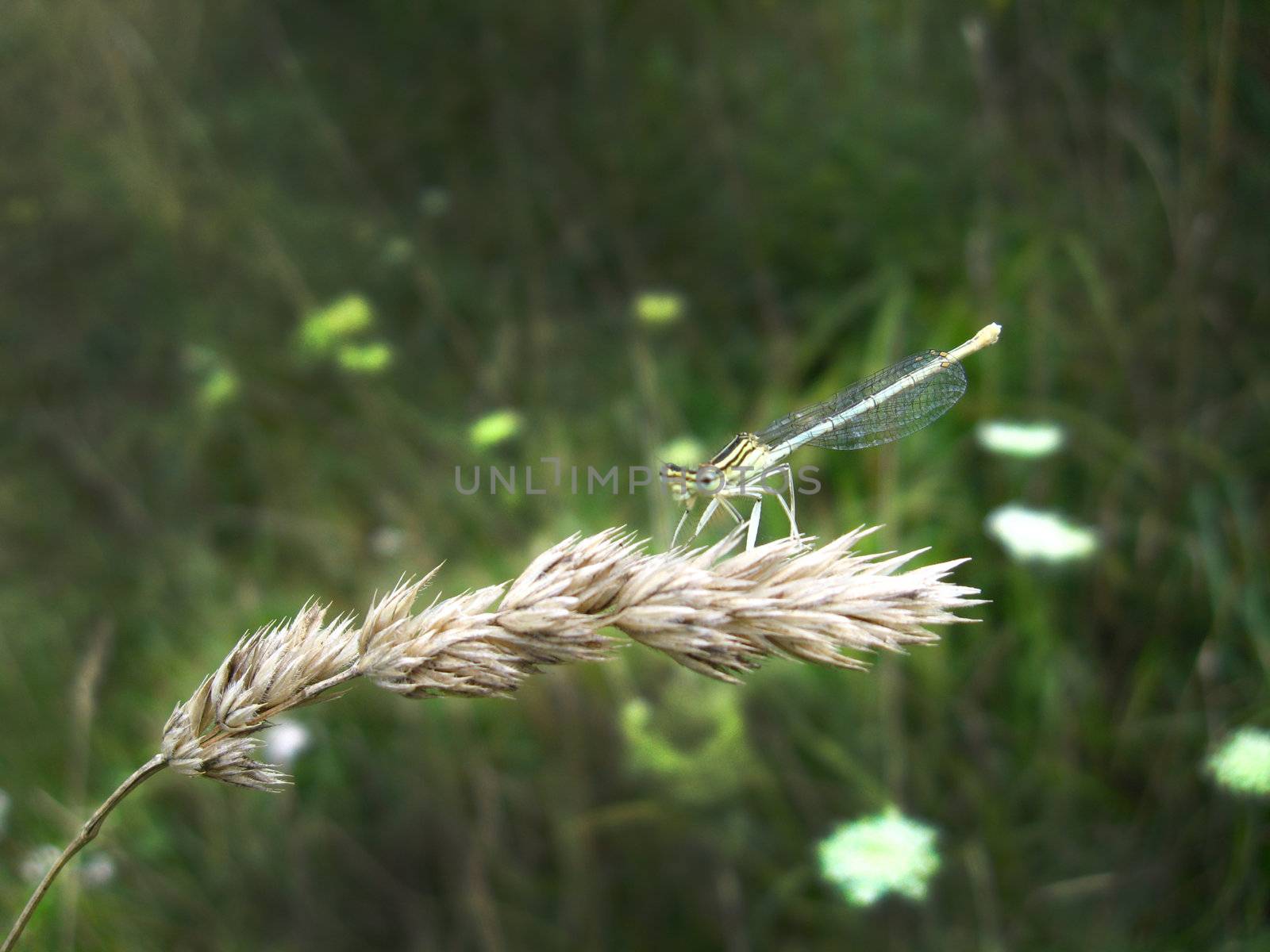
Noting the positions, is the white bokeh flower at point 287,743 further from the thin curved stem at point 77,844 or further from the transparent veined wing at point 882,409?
the thin curved stem at point 77,844

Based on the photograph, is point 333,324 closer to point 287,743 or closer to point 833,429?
point 287,743

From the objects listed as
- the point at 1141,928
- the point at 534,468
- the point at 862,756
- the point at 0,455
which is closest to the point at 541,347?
the point at 534,468

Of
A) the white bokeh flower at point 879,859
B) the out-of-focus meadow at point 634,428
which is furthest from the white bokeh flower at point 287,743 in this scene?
the white bokeh flower at point 879,859

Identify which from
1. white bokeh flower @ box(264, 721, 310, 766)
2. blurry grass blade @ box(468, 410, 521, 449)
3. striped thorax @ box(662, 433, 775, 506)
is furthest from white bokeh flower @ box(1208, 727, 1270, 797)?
white bokeh flower @ box(264, 721, 310, 766)

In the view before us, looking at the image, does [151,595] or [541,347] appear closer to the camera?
[151,595]

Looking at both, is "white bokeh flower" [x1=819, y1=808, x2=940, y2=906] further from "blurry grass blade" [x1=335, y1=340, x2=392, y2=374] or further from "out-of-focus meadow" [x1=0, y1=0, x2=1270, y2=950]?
"blurry grass blade" [x1=335, y1=340, x2=392, y2=374]

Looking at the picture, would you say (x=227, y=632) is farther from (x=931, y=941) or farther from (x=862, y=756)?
(x=931, y=941)
